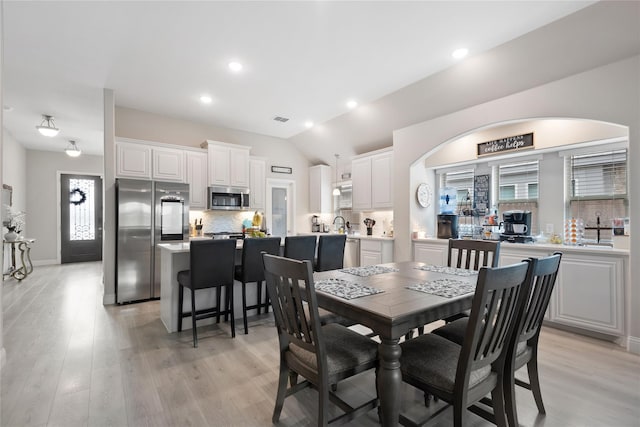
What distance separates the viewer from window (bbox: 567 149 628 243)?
130 inches

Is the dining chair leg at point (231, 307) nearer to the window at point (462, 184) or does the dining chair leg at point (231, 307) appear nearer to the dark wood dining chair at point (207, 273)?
the dark wood dining chair at point (207, 273)

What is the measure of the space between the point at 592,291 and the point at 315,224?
5.05 m

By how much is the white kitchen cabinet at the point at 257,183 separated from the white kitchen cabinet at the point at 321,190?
1239 millimetres

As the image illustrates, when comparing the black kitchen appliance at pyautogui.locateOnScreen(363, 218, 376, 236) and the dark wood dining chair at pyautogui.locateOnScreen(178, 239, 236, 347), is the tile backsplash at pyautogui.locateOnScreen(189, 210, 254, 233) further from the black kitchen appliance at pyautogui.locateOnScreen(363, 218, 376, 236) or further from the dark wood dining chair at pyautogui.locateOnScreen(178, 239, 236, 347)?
the dark wood dining chair at pyautogui.locateOnScreen(178, 239, 236, 347)

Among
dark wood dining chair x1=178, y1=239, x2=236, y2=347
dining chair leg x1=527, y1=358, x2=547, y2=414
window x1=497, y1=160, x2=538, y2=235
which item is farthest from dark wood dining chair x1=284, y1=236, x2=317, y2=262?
window x1=497, y1=160, x2=538, y2=235

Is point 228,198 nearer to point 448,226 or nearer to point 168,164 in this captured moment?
point 168,164

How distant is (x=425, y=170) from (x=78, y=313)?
5.30m

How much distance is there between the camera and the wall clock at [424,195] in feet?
15.8

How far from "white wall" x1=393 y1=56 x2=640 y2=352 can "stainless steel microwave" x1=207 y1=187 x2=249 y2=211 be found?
354 centimetres

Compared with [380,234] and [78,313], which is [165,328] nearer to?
[78,313]

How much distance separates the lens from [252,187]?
6.13 metres

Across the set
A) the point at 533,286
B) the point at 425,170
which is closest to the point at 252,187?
the point at 425,170

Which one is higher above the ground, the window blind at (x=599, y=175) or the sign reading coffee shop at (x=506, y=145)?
the sign reading coffee shop at (x=506, y=145)

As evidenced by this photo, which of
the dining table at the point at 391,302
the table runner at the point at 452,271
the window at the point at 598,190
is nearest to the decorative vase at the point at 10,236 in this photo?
the dining table at the point at 391,302
